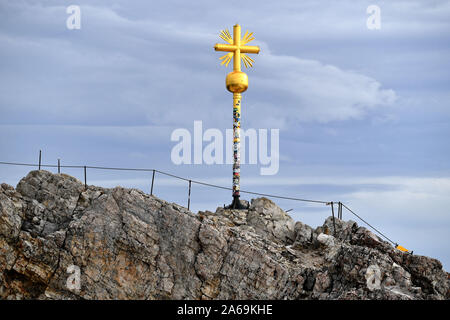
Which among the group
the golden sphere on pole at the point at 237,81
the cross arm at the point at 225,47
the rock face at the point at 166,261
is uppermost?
the cross arm at the point at 225,47

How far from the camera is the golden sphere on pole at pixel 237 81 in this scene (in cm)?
3247

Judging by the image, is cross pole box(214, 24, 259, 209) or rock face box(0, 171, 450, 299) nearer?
rock face box(0, 171, 450, 299)

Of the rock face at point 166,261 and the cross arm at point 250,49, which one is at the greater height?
the cross arm at point 250,49

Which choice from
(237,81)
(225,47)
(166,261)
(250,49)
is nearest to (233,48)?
(225,47)

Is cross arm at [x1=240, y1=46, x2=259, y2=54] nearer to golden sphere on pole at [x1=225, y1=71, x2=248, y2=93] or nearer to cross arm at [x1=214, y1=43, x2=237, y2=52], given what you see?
cross arm at [x1=214, y1=43, x2=237, y2=52]

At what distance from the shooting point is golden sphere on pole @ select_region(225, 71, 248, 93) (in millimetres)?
32469

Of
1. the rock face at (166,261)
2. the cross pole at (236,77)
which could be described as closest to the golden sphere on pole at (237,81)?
the cross pole at (236,77)

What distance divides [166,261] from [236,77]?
1367 cm

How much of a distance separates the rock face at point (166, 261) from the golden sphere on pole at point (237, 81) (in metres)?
10.0

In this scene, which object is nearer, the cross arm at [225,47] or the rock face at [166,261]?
the rock face at [166,261]

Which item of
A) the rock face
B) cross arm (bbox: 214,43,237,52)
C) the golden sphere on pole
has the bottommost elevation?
the rock face

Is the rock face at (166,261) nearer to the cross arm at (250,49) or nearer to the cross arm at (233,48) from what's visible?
the cross arm at (233,48)

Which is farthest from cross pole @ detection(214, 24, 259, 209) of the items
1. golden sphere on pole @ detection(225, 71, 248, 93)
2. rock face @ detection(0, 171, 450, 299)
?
rock face @ detection(0, 171, 450, 299)
